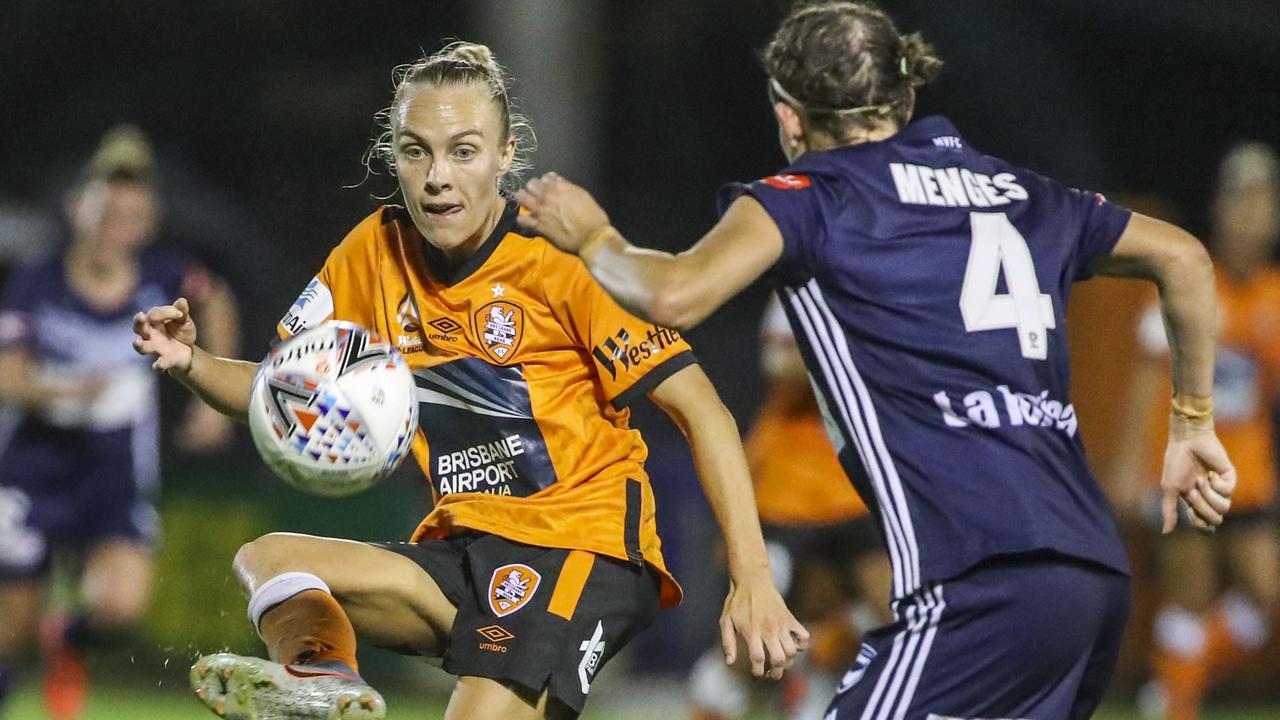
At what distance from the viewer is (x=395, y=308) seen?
409 centimetres

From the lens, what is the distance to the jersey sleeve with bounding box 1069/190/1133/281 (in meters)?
3.51

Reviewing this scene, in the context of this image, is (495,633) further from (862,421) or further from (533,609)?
(862,421)

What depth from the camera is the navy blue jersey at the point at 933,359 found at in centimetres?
325

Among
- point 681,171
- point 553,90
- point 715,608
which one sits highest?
point 553,90

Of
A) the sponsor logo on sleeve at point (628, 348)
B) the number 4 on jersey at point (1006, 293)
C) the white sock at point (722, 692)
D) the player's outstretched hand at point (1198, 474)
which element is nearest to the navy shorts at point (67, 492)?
the white sock at point (722, 692)

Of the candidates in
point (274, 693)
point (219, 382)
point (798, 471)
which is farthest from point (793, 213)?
point (798, 471)

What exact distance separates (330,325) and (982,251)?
1375 millimetres

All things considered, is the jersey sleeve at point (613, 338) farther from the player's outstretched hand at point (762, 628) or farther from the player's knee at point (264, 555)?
the player's knee at point (264, 555)

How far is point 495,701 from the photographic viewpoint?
3.78m

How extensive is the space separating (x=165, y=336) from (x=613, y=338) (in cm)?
103

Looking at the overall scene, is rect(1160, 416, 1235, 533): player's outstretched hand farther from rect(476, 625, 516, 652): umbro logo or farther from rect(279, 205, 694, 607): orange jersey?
rect(476, 625, 516, 652): umbro logo

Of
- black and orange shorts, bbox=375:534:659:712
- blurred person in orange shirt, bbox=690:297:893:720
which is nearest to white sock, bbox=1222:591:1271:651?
blurred person in orange shirt, bbox=690:297:893:720

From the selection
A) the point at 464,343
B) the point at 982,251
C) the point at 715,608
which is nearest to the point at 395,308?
the point at 464,343

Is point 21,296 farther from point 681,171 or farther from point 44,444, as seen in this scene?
point 681,171
